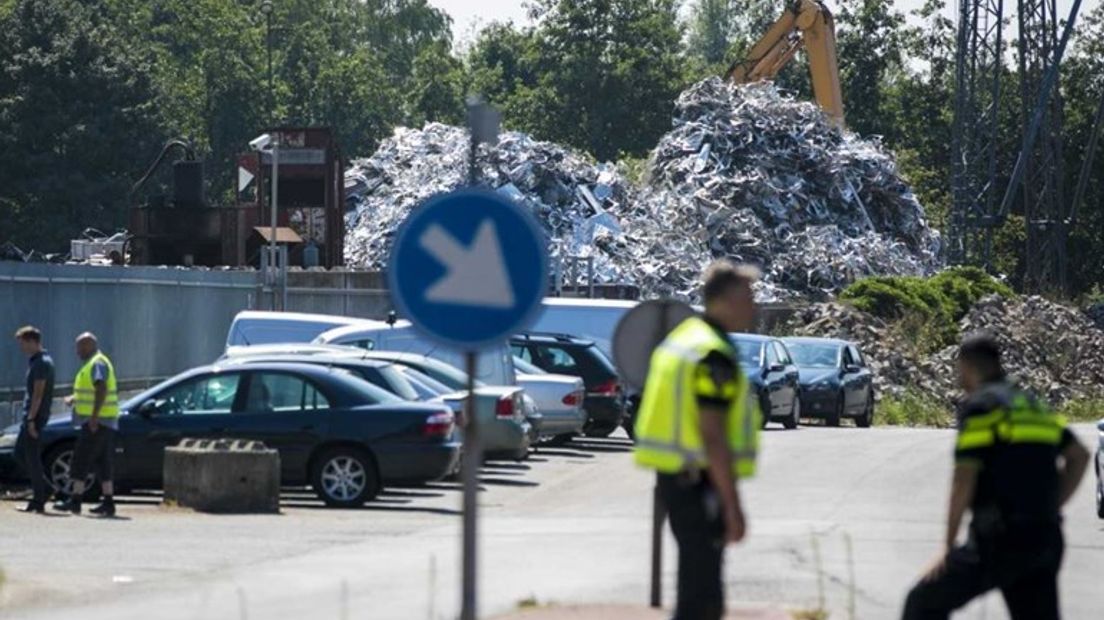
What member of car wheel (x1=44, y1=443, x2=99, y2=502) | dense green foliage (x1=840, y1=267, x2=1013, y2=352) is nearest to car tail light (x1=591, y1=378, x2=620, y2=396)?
car wheel (x1=44, y1=443, x2=99, y2=502)

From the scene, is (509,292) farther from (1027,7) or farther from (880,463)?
(1027,7)

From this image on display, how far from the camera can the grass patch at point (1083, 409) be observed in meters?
45.3

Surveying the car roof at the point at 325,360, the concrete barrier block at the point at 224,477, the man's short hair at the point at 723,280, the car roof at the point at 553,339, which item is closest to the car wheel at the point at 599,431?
the car roof at the point at 553,339

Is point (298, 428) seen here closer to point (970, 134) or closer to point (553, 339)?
point (553, 339)

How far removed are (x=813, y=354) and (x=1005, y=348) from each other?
40.3 feet

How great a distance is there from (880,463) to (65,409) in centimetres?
1008

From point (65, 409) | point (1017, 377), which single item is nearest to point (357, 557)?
point (65, 409)

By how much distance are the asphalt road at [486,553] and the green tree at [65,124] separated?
5339 centimetres

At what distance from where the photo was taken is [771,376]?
35.7 metres

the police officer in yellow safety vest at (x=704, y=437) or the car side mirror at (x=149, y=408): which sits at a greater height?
the police officer in yellow safety vest at (x=704, y=437)

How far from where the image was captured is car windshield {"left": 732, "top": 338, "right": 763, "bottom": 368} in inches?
1396

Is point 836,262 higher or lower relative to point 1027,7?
lower

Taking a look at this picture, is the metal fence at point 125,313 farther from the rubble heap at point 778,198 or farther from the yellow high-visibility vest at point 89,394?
the rubble heap at point 778,198

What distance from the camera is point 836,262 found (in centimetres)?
6006
